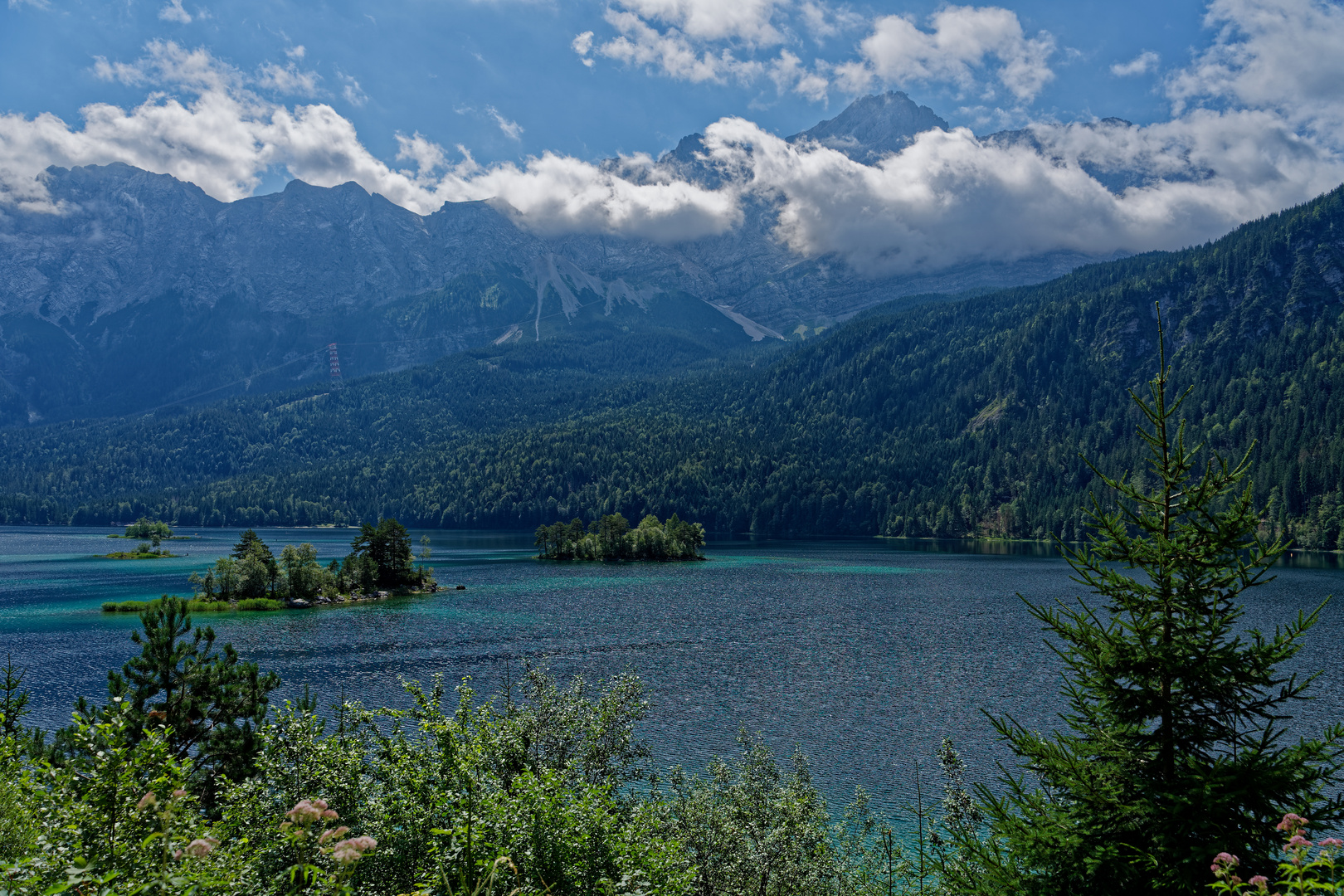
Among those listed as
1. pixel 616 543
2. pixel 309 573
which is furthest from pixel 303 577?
pixel 616 543

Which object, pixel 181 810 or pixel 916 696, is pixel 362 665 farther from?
pixel 181 810

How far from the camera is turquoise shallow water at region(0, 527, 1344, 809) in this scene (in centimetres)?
5550

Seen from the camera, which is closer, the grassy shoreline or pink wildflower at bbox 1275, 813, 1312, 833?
pink wildflower at bbox 1275, 813, 1312, 833

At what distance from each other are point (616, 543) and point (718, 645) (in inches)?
3848

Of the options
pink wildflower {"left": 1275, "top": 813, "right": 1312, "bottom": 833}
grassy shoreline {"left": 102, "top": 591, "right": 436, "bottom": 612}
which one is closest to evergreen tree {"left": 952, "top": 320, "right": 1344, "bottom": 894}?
pink wildflower {"left": 1275, "top": 813, "right": 1312, "bottom": 833}

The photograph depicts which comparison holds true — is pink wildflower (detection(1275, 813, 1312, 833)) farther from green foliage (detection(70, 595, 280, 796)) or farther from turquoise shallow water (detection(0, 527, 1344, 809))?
Result: green foliage (detection(70, 595, 280, 796))

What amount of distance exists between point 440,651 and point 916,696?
47.8 m

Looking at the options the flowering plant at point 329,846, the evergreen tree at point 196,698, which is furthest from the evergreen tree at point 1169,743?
the evergreen tree at point 196,698

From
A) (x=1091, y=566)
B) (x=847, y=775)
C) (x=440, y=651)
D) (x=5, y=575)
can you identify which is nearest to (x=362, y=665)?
(x=440, y=651)

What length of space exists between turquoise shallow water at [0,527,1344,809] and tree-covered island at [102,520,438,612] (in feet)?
19.2

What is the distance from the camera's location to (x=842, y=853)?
3250cm

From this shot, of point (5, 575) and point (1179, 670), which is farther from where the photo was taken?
point (5, 575)

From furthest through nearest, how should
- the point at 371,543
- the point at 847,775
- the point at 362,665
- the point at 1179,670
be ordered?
1. the point at 371,543
2. the point at 362,665
3. the point at 847,775
4. the point at 1179,670

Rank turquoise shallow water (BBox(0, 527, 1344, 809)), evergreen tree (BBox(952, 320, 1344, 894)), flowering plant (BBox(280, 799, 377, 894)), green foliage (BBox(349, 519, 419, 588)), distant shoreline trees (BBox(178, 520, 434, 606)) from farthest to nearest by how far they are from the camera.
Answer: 1. green foliage (BBox(349, 519, 419, 588))
2. distant shoreline trees (BBox(178, 520, 434, 606))
3. turquoise shallow water (BBox(0, 527, 1344, 809))
4. evergreen tree (BBox(952, 320, 1344, 894))
5. flowering plant (BBox(280, 799, 377, 894))
